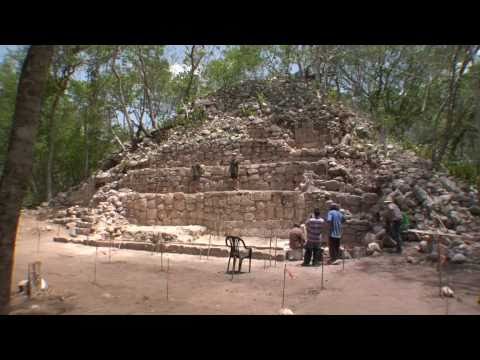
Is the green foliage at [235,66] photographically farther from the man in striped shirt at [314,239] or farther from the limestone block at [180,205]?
the man in striped shirt at [314,239]

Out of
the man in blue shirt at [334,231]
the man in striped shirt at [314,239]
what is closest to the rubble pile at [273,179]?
the man in blue shirt at [334,231]

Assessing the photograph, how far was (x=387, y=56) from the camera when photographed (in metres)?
22.8

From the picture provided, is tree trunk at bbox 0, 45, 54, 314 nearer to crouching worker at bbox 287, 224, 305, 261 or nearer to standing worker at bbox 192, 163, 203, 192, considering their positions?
crouching worker at bbox 287, 224, 305, 261

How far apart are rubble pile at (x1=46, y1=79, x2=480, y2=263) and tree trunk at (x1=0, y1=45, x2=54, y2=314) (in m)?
7.09

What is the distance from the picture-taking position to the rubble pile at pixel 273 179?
32.8 ft

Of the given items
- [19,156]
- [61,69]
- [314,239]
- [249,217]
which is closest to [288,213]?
[249,217]

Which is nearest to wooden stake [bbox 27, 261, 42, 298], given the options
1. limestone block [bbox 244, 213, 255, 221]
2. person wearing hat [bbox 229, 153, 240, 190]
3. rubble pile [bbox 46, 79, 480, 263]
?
rubble pile [bbox 46, 79, 480, 263]

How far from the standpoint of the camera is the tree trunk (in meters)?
3.71

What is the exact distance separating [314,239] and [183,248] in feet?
13.1

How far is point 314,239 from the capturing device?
8289 mm

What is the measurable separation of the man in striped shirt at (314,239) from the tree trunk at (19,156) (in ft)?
19.5

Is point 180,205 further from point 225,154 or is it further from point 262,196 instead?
point 225,154

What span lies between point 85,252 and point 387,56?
20817 millimetres

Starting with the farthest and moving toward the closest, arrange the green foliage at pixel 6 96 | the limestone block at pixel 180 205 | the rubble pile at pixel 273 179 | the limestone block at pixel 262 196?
1. the green foliage at pixel 6 96
2. the limestone block at pixel 180 205
3. the limestone block at pixel 262 196
4. the rubble pile at pixel 273 179
